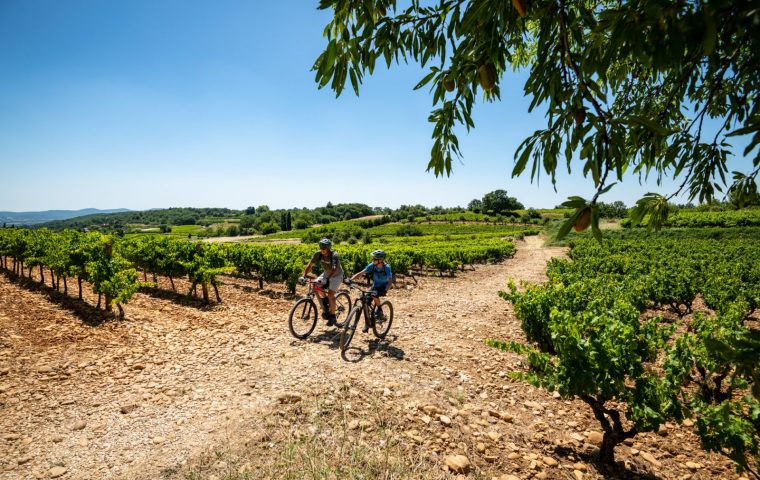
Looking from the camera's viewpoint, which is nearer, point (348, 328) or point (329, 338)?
point (348, 328)

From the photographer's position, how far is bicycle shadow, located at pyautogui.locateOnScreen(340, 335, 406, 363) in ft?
20.9

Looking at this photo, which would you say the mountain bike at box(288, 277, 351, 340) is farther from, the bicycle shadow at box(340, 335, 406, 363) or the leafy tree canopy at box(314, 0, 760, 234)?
the leafy tree canopy at box(314, 0, 760, 234)

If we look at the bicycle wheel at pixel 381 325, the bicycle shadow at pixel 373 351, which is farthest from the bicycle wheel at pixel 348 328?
the bicycle wheel at pixel 381 325

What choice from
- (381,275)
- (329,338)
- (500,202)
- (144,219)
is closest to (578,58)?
(381,275)

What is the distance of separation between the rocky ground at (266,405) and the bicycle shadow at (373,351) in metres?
0.06

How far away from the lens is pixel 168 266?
41.8 feet

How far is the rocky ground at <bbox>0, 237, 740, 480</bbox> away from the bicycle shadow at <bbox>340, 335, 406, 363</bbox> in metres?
0.06

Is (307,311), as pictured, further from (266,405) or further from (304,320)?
(266,405)

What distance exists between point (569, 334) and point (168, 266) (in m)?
13.8

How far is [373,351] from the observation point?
6.78 m

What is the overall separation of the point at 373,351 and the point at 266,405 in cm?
270

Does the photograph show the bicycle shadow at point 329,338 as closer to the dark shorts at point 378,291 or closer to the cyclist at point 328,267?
the cyclist at point 328,267

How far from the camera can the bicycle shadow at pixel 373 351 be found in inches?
251

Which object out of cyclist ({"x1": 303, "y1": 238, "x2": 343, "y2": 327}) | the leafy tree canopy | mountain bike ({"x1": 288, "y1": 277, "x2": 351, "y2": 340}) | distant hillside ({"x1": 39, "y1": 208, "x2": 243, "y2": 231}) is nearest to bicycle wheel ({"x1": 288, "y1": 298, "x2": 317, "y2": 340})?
mountain bike ({"x1": 288, "y1": 277, "x2": 351, "y2": 340})
